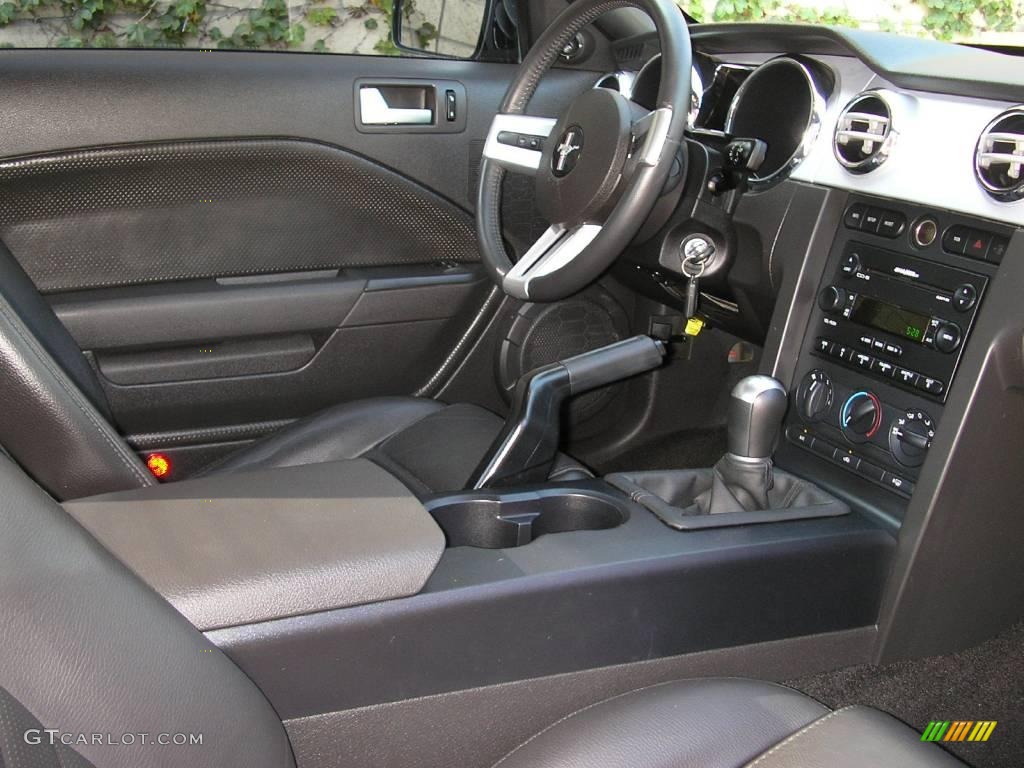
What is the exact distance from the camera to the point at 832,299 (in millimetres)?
1471

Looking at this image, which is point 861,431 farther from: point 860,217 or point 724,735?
point 724,735

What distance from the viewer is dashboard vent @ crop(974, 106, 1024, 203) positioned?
120 cm

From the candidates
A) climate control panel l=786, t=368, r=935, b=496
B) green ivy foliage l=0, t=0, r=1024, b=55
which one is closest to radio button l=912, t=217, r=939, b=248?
climate control panel l=786, t=368, r=935, b=496

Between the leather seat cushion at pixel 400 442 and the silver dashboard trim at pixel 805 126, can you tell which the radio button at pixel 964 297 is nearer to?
the silver dashboard trim at pixel 805 126

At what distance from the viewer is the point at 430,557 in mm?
1008

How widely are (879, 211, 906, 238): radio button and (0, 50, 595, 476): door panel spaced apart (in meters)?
0.87

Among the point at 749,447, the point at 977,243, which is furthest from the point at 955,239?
the point at 749,447

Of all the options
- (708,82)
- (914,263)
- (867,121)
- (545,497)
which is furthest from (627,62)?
(545,497)

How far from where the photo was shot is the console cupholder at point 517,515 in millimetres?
1240

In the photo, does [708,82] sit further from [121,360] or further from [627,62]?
[121,360]

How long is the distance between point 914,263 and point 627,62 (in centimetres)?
91

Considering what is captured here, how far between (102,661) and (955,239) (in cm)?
111

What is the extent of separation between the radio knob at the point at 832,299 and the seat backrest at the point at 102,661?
3.31ft

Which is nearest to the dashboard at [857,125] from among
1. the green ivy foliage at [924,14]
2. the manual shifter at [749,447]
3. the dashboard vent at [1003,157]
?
the dashboard vent at [1003,157]
